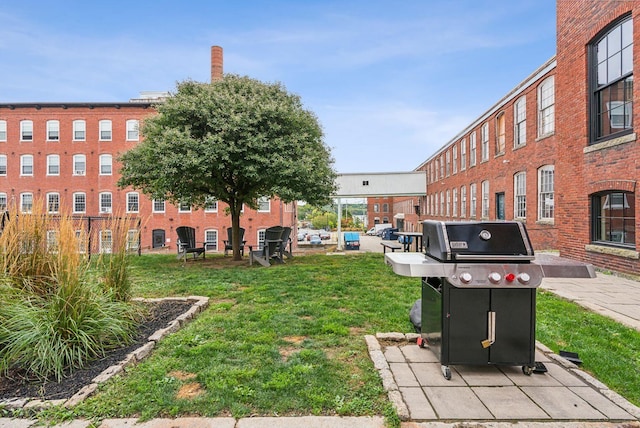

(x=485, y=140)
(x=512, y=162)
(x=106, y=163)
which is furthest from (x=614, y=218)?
(x=106, y=163)

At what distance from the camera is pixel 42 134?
1105 inches

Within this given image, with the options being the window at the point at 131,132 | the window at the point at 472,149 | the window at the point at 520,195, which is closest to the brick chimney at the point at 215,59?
the window at the point at 131,132

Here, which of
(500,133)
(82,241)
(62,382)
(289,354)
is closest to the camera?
(62,382)

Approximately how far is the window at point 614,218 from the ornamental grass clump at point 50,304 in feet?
32.2

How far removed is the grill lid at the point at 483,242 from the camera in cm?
254

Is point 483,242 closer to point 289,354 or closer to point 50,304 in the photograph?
point 289,354

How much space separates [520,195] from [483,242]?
49.1ft

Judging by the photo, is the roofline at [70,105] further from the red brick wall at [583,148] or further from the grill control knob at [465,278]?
the grill control knob at [465,278]

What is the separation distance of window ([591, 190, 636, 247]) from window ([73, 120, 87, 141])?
34.0 m

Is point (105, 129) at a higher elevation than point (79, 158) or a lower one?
higher

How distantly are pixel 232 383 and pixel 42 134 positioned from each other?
35211 millimetres

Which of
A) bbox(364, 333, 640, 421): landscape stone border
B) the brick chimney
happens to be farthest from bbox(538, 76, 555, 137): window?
the brick chimney

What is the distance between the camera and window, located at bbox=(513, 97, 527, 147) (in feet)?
Answer: 47.9

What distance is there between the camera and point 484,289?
2.64 meters
